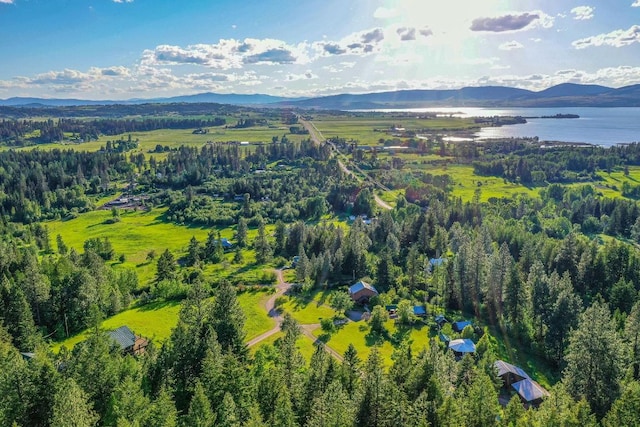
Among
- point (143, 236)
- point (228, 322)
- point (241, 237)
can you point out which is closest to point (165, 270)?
point (241, 237)

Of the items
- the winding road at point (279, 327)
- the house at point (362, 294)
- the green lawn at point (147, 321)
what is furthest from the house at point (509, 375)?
the green lawn at point (147, 321)

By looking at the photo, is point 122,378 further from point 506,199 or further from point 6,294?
point 506,199

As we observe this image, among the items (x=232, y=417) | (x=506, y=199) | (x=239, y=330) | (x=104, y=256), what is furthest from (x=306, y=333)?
(x=506, y=199)

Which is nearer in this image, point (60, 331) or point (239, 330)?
point (239, 330)

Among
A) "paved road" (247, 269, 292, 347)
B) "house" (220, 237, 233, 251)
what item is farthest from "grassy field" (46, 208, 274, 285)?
"paved road" (247, 269, 292, 347)

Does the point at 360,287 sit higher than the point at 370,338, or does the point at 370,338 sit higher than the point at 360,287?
the point at 360,287

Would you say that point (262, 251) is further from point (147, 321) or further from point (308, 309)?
point (147, 321)
